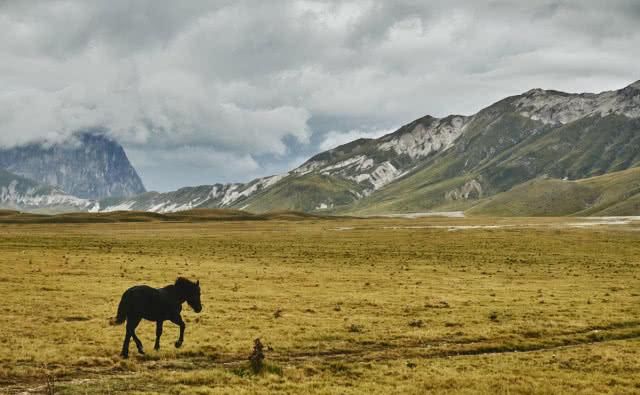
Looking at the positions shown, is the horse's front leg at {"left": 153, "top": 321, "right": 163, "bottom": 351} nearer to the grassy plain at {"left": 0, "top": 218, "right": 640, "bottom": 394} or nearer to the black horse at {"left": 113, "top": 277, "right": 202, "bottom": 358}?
the black horse at {"left": 113, "top": 277, "right": 202, "bottom": 358}

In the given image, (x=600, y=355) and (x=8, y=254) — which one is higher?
(x=8, y=254)

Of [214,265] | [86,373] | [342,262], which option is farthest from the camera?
[342,262]

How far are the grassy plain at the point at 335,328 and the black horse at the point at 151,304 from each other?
136cm

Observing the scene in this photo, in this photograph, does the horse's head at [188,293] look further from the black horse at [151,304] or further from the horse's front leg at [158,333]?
the horse's front leg at [158,333]

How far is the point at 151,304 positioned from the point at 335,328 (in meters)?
10.9

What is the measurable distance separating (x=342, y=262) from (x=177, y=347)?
145 feet

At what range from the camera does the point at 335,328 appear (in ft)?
90.9

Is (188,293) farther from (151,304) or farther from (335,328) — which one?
(335,328)

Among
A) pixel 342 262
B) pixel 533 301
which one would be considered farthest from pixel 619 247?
pixel 533 301

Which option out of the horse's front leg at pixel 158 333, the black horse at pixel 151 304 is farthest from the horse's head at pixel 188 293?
the horse's front leg at pixel 158 333

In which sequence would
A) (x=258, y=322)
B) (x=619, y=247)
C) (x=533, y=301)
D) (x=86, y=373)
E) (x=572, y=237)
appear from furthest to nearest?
(x=572, y=237), (x=619, y=247), (x=533, y=301), (x=258, y=322), (x=86, y=373)

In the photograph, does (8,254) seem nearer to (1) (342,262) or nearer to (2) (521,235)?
(1) (342,262)

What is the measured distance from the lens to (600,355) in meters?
22.7

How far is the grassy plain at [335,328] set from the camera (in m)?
18.5
